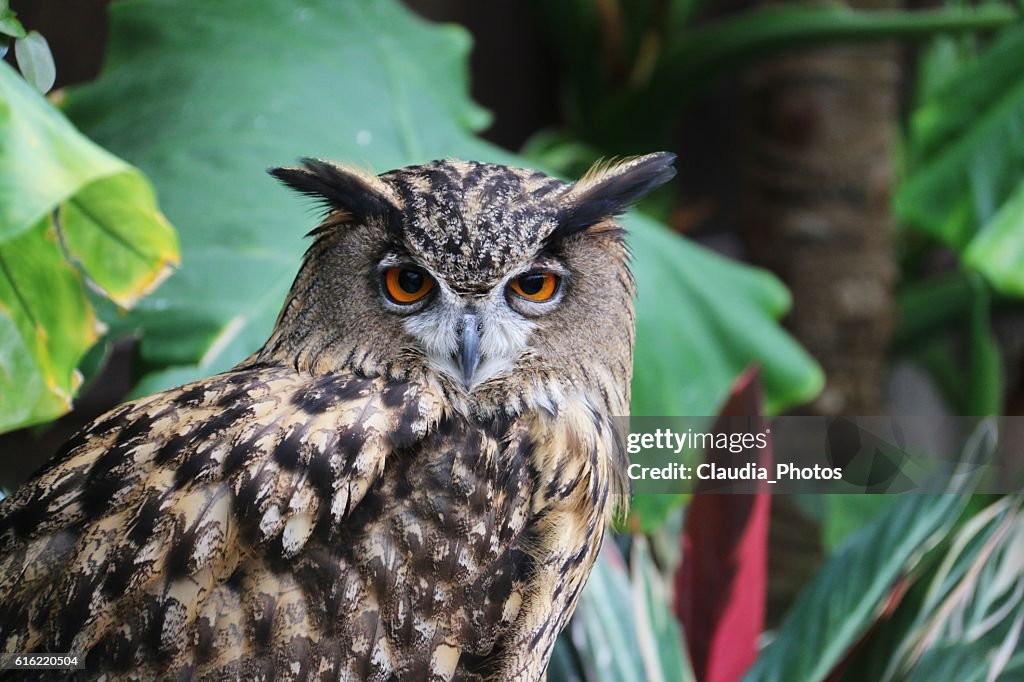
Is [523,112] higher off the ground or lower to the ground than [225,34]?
lower

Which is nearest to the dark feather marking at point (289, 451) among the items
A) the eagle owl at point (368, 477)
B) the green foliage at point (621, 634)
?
the eagle owl at point (368, 477)

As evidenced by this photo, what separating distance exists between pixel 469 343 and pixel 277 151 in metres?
0.74

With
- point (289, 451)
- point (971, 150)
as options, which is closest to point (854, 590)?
point (289, 451)

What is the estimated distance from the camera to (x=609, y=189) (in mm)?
858

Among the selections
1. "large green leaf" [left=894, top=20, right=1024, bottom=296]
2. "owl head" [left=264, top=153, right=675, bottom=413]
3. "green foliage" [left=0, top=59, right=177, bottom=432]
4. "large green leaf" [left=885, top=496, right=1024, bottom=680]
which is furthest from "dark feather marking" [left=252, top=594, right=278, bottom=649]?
"large green leaf" [left=894, top=20, right=1024, bottom=296]

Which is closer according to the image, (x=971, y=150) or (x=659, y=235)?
(x=659, y=235)

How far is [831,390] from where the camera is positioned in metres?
2.43

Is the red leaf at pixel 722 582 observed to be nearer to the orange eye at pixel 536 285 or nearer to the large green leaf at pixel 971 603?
the large green leaf at pixel 971 603

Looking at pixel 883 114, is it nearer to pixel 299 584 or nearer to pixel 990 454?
pixel 990 454

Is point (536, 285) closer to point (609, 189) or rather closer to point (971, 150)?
point (609, 189)

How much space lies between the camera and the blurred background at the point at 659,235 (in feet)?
3.11

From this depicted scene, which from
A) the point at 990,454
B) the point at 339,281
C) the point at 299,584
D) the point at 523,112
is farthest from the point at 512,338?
the point at 523,112

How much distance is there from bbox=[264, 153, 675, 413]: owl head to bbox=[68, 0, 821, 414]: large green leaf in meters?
0.41

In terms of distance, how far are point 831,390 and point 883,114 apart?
0.76 meters
